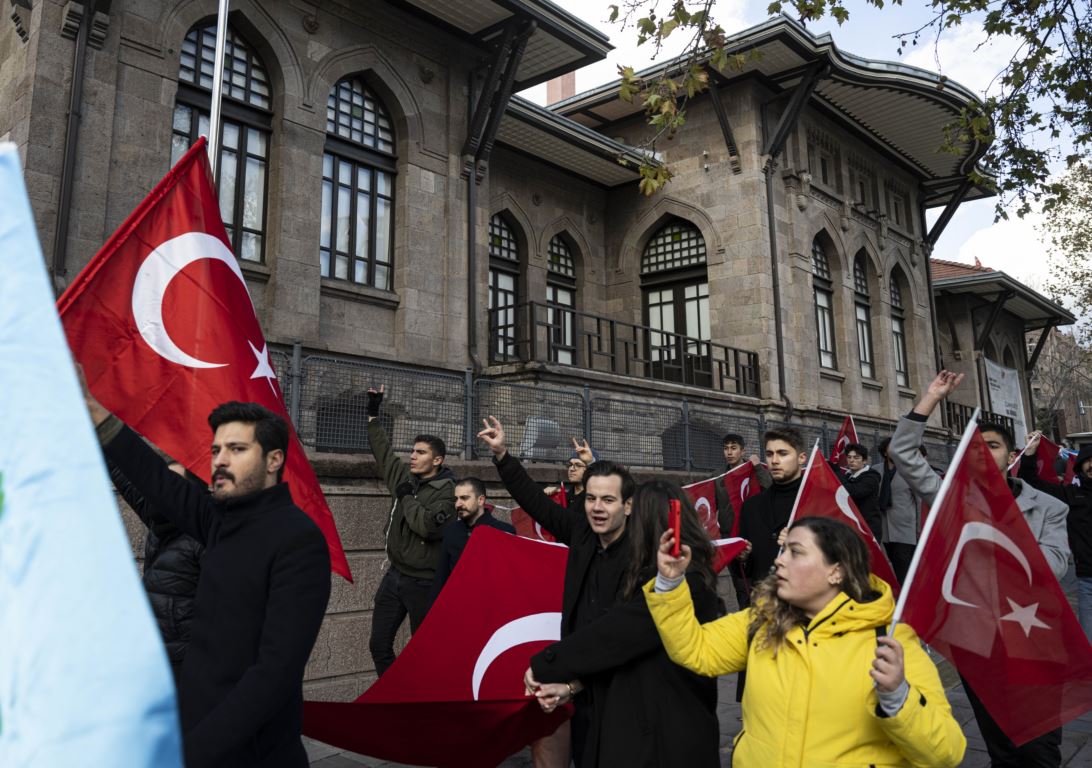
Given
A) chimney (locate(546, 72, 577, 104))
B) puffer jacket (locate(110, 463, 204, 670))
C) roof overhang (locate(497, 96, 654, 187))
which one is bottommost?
puffer jacket (locate(110, 463, 204, 670))

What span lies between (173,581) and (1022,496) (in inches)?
178

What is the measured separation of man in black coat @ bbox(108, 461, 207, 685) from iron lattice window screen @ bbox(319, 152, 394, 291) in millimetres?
9981

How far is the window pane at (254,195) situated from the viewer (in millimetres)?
12297

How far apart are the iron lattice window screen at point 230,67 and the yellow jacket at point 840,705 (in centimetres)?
1166

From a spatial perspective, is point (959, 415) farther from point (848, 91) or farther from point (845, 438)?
point (845, 438)

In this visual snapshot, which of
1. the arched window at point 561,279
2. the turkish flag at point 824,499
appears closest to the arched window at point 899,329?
the arched window at point 561,279

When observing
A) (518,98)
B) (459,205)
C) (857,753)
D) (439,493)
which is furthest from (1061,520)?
(518,98)

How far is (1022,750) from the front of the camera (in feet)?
13.1

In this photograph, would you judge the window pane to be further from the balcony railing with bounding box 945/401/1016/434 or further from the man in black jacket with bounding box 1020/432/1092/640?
the balcony railing with bounding box 945/401/1016/434

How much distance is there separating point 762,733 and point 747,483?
7.01 meters

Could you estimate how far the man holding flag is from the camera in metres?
3.92

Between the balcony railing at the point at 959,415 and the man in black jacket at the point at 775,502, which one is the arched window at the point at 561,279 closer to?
the man in black jacket at the point at 775,502

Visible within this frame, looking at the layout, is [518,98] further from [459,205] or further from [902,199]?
[902,199]

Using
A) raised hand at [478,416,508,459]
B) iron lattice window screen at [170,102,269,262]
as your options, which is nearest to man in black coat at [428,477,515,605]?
raised hand at [478,416,508,459]
